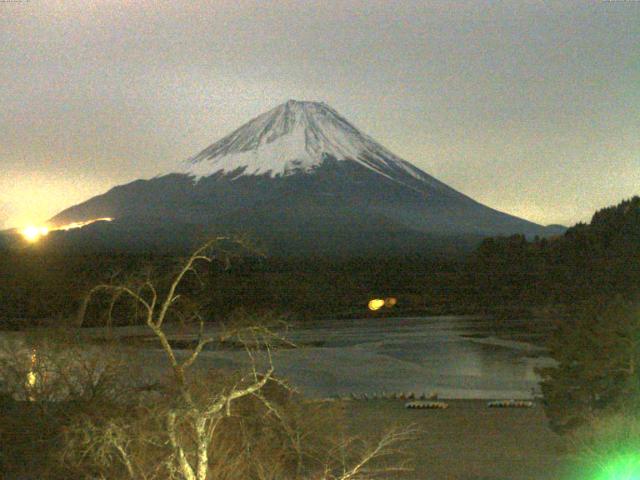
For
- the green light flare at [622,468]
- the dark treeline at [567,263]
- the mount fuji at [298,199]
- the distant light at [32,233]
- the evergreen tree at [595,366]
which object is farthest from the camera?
the mount fuji at [298,199]

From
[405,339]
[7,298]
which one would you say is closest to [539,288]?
[405,339]

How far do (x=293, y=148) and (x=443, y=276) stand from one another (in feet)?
164

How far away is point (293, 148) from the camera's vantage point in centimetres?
11694

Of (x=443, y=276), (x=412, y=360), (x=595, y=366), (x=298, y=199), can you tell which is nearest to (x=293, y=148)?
(x=298, y=199)

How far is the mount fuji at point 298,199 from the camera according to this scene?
81.3 m

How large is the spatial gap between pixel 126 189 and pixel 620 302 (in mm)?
98678

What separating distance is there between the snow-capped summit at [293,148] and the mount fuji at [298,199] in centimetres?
15

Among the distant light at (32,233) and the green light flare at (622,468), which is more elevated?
the distant light at (32,233)

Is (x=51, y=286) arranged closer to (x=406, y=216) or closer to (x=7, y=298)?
(x=7, y=298)

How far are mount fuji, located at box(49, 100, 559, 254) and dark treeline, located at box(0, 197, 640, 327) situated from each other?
20.6 feet

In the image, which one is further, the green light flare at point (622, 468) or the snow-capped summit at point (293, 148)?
the snow-capped summit at point (293, 148)

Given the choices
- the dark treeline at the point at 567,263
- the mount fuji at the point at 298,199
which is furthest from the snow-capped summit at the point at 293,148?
the dark treeline at the point at 567,263

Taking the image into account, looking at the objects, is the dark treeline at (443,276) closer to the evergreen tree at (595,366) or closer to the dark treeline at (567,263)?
the dark treeline at (567,263)

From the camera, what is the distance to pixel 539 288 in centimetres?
6506
